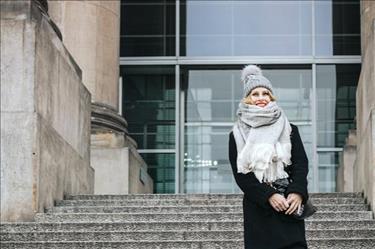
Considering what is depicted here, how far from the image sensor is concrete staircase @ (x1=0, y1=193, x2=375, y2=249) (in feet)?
32.0

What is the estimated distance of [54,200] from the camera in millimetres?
12594

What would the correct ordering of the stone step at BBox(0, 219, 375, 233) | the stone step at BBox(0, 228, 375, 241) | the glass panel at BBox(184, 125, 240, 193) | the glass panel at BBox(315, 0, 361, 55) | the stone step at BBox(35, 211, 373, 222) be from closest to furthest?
the stone step at BBox(0, 228, 375, 241)
the stone step at BBox(0, 219, 375, 233)
the stone step at BBox(35, 211, 373, 222)
the glass panel at BBox(184, 125, 240, 193)
the glass panel at BBox(315, 0, 361, 55)

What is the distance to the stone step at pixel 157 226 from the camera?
1048cm

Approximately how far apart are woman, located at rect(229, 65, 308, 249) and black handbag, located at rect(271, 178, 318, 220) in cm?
2

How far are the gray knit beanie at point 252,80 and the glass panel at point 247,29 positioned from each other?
17.6 metres

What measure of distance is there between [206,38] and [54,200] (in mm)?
11919

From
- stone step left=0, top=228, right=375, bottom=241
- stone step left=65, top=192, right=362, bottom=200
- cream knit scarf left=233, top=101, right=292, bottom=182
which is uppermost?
cream knit scarf left=233, top=101, right=292, bottom=182

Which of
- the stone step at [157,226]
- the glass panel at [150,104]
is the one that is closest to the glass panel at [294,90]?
the glass panel at [150,104]

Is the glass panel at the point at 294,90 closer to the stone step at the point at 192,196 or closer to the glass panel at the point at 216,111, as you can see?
the glass panel at the point at 216,111

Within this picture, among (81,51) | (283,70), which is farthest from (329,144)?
(81,51)

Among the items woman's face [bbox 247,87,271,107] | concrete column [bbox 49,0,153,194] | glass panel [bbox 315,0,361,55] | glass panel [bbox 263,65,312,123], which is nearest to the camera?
woman's face [bbox 247,87,271,107]

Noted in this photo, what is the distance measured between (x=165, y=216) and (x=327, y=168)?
12498 millimetres

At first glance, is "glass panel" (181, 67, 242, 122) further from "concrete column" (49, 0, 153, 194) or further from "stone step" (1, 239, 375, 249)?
"stone step" (1, 239, 375, 249)

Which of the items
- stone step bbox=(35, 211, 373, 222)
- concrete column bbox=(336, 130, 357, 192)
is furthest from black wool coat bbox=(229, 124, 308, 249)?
concrete column bbox=(336, 130, 357, 192)
